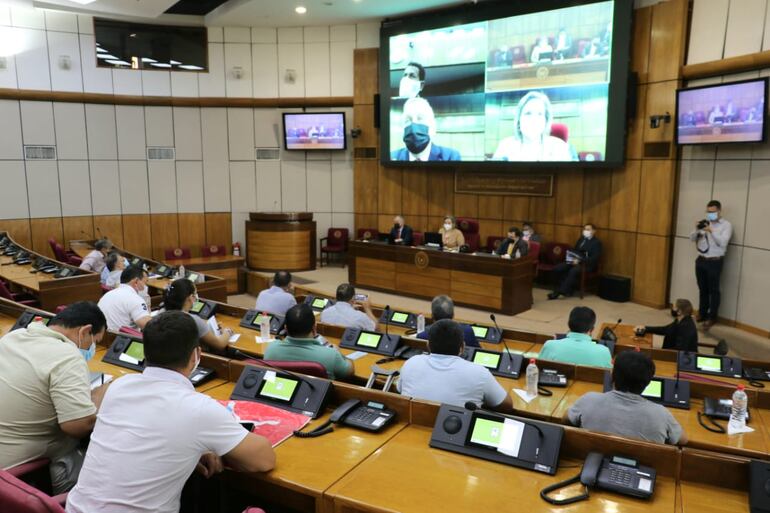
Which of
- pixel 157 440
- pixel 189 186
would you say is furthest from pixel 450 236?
pixel 157 440

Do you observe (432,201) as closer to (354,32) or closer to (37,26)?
(354,32)

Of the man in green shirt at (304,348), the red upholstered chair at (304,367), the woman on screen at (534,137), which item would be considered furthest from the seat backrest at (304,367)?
the woman on screen at (534,137)

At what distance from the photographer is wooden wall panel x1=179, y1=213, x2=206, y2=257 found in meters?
11.1

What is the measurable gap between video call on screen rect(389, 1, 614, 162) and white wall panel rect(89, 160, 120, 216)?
5255mm

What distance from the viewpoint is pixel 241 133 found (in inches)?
444

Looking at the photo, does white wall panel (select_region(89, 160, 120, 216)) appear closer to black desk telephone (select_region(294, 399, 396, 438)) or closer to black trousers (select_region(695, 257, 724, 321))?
black desk telephone (select_region(294, 399, 396, 438))

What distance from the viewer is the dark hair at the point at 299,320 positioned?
119 inches

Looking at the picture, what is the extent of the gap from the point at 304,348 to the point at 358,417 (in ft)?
2.44

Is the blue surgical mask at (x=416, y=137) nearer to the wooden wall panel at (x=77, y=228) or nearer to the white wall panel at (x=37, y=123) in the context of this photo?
the wooden wall panel at (x=77, y=228)

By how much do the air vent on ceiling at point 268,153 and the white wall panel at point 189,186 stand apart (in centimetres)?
115

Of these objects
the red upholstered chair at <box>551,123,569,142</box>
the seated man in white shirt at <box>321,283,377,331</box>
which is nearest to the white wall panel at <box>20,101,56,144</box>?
the seated man in white shirt at <box>321,283,377,331</box>

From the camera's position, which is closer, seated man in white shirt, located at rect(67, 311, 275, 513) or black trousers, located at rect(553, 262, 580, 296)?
seated man in white shirt, located at rect(67, 311, 275, 513)

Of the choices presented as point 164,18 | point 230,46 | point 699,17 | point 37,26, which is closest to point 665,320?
point 699,17

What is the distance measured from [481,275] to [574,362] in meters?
4.04
